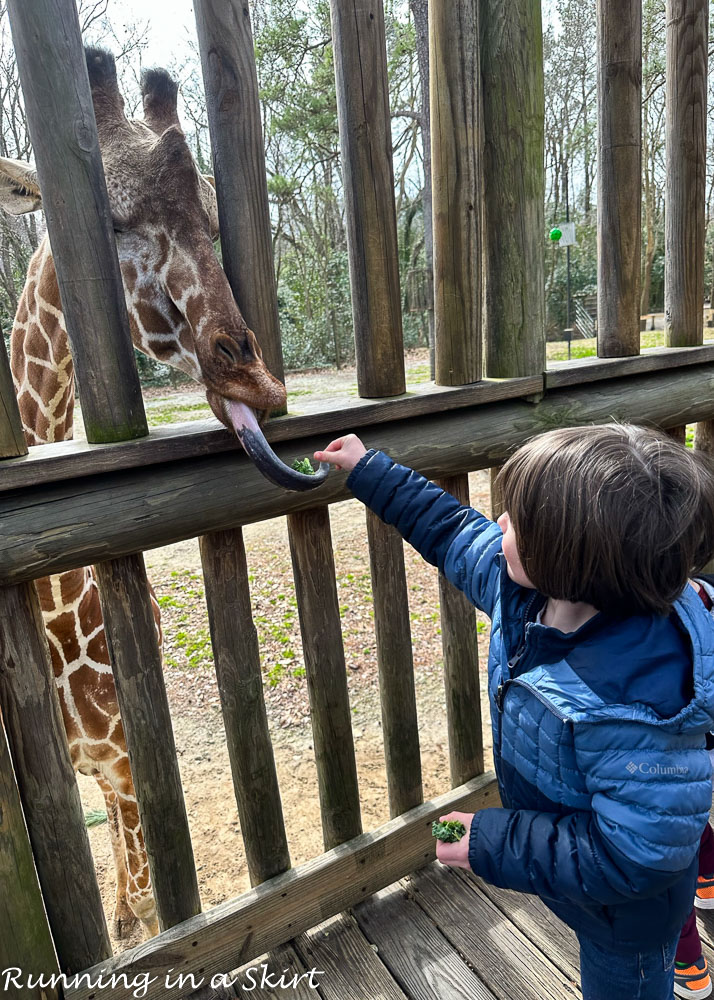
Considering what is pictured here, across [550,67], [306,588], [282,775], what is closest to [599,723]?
[306,588]

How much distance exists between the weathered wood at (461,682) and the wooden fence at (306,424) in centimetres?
1

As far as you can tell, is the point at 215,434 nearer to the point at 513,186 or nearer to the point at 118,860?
the point at 513,186

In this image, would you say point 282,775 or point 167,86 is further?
point 282,775

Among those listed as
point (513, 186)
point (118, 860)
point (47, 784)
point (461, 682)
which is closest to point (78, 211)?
point (513, 186)

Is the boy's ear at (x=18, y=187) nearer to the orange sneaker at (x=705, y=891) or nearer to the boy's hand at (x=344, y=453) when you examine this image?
the boy's hand at (x=344, y=453)

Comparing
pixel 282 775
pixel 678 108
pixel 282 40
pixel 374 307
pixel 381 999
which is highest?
pixel 282 40

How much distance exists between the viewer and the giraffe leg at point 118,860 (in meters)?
2.51

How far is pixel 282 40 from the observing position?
40.9ft

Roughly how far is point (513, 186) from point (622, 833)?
177cm

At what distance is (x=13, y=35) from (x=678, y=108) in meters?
2.08

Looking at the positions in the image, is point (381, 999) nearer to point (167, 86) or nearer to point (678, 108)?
point (167, 86)

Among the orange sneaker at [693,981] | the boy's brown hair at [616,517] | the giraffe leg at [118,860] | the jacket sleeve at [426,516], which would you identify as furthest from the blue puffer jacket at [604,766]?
the giraffe leg at [118,860]

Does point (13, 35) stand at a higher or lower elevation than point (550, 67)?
lower

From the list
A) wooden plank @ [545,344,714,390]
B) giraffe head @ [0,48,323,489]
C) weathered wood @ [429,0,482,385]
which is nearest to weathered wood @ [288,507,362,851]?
giraffe head @ [0,48,323,489]
